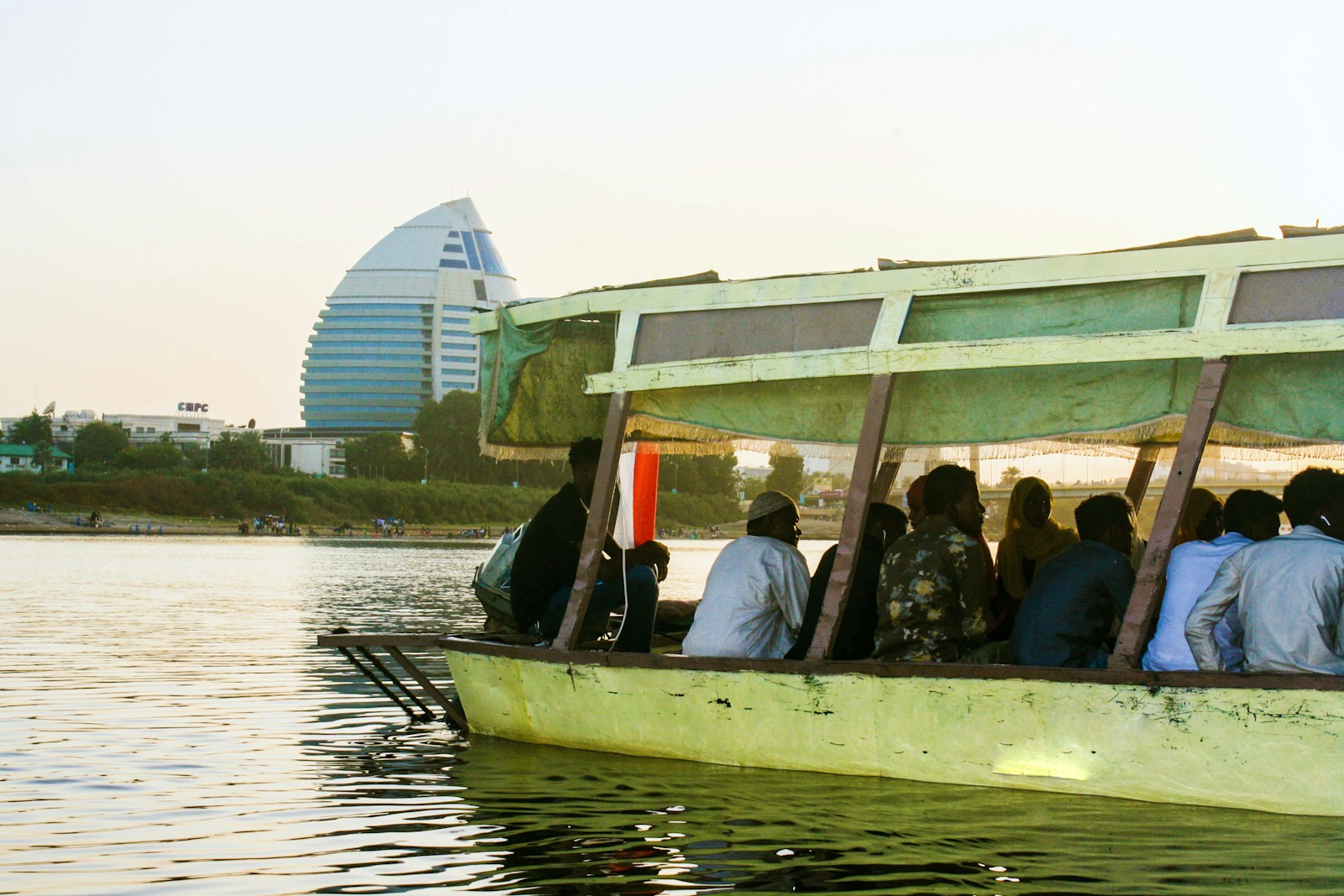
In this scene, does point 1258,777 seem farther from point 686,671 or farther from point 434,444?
point 434,444

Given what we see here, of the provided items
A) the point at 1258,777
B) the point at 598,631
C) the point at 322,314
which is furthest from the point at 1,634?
the point at 322,314

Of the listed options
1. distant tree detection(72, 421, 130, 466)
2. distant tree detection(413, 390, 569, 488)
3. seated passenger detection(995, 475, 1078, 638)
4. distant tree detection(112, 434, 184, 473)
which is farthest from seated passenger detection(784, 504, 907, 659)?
distant tree detection(72, 421, 130, 466)

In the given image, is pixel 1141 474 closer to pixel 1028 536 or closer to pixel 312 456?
pixel 1028 536

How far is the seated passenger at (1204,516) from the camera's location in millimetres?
7461

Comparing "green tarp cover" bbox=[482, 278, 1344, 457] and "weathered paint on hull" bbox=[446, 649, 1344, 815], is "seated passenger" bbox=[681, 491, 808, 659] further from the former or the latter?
"green tarp cover" bbox=[482, 278, 1344, 457]

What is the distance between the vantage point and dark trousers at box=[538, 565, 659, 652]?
26.8 feet

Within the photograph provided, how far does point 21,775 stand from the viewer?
27.2ft

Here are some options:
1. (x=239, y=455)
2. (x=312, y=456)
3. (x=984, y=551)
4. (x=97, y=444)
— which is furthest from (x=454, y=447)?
(x=984, y=551)

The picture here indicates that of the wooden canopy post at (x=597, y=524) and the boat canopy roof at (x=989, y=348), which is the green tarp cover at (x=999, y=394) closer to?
the boat canopy roof at (x=989, y=348)

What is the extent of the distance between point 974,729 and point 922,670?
335 mm

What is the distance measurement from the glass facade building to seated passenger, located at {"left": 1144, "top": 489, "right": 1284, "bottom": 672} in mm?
155731

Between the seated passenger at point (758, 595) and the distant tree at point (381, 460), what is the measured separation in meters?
104

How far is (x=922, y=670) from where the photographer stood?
662 centimetres

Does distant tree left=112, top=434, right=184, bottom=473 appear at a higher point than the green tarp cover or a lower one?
higher
